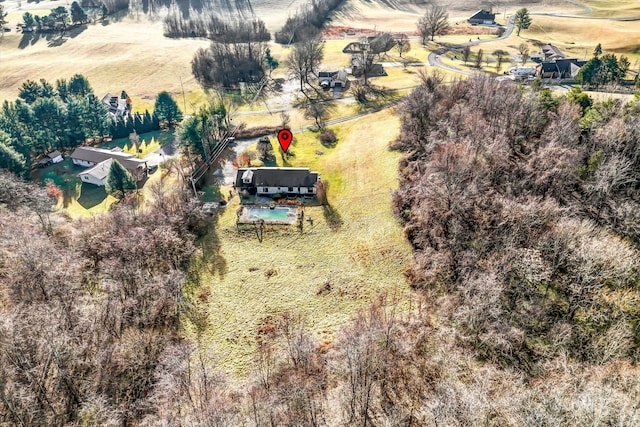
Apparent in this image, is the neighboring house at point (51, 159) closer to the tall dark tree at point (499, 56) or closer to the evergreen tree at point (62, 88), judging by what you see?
the evergreen tree at point (62, 88)

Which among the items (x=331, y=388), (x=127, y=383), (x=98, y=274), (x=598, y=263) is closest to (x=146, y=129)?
(x=98, y=274)

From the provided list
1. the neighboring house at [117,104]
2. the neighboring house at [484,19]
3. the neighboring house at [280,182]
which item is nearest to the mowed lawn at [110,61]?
the neighboring house at [117,104]

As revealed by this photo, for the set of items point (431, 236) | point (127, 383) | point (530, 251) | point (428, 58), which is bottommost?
point (127, 383)

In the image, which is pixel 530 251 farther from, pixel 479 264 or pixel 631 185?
pixel 631 185

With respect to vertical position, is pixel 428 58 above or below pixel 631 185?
above

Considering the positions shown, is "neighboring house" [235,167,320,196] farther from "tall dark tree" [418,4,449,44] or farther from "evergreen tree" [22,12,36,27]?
"evergreen tree" [22,12,36,27]

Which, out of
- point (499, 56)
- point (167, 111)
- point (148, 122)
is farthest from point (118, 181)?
point (499, 56)
